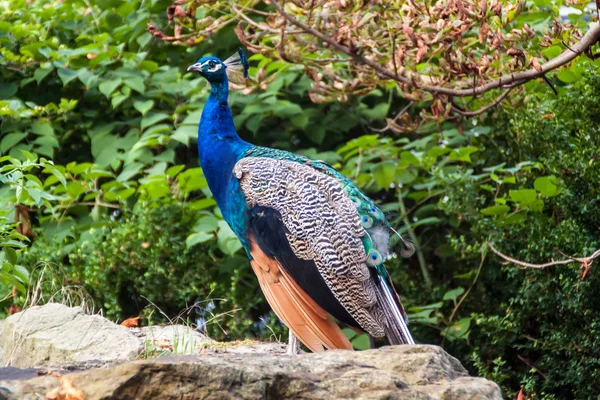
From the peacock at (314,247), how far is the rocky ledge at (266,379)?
75 cm

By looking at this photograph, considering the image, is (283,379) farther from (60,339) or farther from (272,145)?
(272,145)

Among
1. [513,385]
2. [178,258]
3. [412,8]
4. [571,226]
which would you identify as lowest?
[513,385]

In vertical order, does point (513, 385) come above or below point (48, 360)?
below

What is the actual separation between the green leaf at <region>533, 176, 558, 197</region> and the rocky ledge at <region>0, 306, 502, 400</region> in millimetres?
1832

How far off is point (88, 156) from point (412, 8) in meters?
2.93

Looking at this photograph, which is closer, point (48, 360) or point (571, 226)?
point (48, 360)

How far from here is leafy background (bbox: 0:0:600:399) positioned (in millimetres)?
4234

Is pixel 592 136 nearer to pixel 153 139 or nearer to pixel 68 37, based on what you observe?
pixel 153 139

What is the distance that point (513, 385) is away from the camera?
479 centimetres

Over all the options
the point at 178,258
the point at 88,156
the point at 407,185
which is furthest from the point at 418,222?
the point at 88,156

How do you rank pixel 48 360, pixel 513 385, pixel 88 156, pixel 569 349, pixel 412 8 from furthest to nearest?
1. pixel 88 156
2. pixel 513 385
3. pixel 569 349
4. pixel 412 8
5. pixel 48 360

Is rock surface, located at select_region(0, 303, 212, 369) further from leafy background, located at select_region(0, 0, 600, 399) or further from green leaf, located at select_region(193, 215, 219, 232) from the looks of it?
green leaf, located at select_region(193, 215, 219, 232)

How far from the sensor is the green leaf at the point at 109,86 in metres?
5.36

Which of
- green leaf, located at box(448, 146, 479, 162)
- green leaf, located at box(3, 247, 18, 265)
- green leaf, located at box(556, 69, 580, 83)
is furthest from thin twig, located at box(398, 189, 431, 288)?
green leaf, located at box(3, 247, 18, 265)
